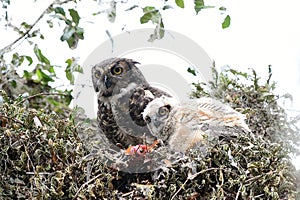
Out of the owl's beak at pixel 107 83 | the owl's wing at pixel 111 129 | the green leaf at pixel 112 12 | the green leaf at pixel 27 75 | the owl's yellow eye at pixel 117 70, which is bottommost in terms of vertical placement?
the owl's wing at pixel 111 129

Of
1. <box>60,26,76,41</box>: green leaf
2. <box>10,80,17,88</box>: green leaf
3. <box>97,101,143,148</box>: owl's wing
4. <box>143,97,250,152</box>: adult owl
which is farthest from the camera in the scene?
<box>10,80,17,88</box>: green leaf

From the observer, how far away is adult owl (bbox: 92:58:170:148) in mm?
828

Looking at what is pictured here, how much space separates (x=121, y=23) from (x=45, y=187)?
44 centimetres

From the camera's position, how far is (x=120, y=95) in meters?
0.86

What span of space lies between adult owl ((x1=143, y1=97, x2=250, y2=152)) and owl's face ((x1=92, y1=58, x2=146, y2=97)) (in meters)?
0.12

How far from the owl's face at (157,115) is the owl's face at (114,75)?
0.41ft

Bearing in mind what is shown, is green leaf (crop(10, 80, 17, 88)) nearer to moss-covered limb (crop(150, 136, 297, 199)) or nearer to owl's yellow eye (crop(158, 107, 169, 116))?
owl's yellow eye (crop(158, 107, 169, 116))

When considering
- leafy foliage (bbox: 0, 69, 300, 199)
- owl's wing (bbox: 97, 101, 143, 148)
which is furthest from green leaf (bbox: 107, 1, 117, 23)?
leafy foliage (bbox: 0, 69, 300, 199)

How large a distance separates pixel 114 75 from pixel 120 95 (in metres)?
0.04

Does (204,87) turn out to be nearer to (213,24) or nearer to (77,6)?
(213,24)

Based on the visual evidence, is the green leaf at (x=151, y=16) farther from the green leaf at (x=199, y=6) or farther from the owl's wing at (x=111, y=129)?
the owl's wing at (x=111, y=129)

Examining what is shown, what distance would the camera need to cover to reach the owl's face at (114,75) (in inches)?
33.3

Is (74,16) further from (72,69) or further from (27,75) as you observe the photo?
(27,75)

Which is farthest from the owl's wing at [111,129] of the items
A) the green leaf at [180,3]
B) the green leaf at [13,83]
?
the green leaf at [13,83]
